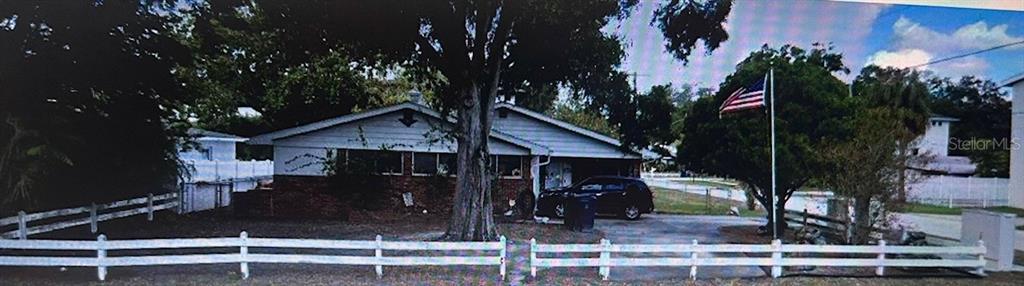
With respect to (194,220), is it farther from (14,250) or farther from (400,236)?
(400,236)

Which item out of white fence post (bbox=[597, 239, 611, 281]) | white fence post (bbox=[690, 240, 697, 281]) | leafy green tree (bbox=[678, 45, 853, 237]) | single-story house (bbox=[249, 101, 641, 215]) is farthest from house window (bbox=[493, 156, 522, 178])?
white fence post (bbox=[690, 240, 697, 281])

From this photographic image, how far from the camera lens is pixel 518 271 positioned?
331 centimetres

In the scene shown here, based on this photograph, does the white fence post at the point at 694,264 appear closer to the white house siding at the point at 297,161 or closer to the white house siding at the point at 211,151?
the white house siding at the point at 297,161

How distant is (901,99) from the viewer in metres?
3.36

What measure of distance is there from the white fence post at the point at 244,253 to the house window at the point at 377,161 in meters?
0.68

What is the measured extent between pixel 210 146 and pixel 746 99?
3112 mm

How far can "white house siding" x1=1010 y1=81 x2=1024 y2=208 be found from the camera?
329 centimetres

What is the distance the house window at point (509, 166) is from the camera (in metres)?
3.58

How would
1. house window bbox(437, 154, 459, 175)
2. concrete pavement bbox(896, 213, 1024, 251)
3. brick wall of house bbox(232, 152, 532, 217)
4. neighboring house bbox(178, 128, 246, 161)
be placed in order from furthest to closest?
house window bbox(437, 154, 459, 175) → concrete pavement bbox(896, 213, 1024, 251) → brick wall of house bbox(232, 152, 532, 217) → neighboring house bbox(178, 128, 246, 161)

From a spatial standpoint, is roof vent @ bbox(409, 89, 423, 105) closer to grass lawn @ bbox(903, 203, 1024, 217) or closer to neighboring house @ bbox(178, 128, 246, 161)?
neighboring house @ bbox(178, 128, 246, 161)

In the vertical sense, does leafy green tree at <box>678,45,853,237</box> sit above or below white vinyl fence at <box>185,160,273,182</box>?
above

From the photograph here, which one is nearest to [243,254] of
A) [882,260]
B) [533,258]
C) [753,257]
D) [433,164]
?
[433,164]

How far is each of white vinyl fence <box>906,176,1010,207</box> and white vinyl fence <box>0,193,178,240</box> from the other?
4301 millimetres

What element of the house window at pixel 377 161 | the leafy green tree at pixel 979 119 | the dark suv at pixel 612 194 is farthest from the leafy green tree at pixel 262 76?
the leafy green tree at pixel 979 119
